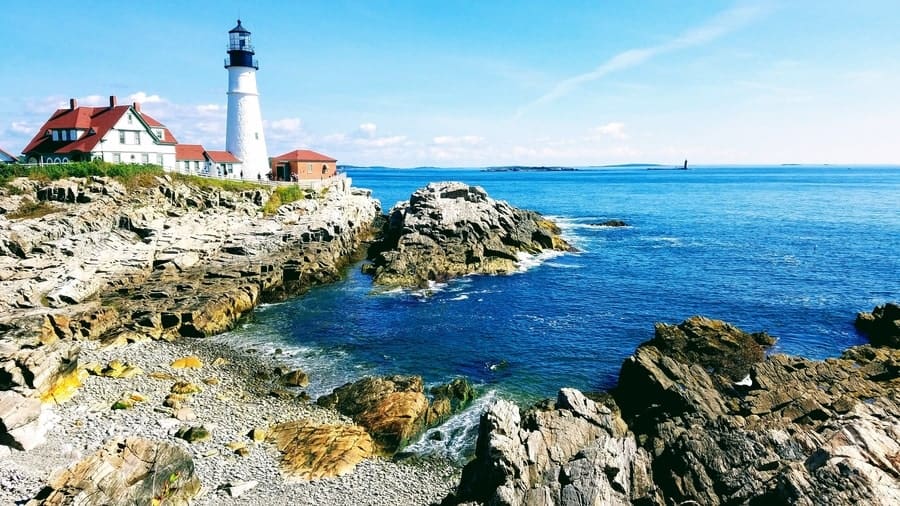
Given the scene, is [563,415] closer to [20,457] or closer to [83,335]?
[20,457]

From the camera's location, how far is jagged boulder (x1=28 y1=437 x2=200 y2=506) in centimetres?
1522

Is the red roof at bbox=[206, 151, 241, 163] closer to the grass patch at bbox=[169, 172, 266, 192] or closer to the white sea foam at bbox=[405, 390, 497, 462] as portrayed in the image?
the grass patch at bbox=[169, 172, 266, 192]

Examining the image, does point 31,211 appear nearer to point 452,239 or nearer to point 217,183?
point 217,183

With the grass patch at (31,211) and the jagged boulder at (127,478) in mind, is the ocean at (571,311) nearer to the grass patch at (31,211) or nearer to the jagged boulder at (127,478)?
the jagged boulder at (127,478)

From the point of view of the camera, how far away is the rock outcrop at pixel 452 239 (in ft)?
158

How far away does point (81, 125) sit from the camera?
190ft

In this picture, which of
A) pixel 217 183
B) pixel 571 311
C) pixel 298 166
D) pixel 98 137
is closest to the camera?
pixel 571 311

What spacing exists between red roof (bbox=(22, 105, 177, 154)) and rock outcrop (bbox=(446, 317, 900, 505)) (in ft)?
188

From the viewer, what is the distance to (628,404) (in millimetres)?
24781

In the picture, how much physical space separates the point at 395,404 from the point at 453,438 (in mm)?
3072

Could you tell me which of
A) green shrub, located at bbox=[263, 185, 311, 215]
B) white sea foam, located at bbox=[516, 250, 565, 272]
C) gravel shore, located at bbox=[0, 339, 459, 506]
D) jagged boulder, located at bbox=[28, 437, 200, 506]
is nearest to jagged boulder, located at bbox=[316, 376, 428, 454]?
gravel shore, located at bbox=[0, 339, 459, 506]

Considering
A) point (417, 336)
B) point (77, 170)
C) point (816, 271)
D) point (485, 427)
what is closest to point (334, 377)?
point (417, 336)

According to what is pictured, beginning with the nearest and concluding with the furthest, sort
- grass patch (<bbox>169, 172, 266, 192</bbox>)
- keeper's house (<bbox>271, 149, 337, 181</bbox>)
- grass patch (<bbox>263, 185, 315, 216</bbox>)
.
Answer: grass patch (<bbox>169, 172, 266, 192</bbox>) → grass patch (<bbox>263, 185, 315, 216</bbox>) → keeper's house (<bbox>271, 149, 337, 181</bbox>)

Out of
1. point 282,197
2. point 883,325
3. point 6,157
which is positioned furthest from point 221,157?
point 883,325
